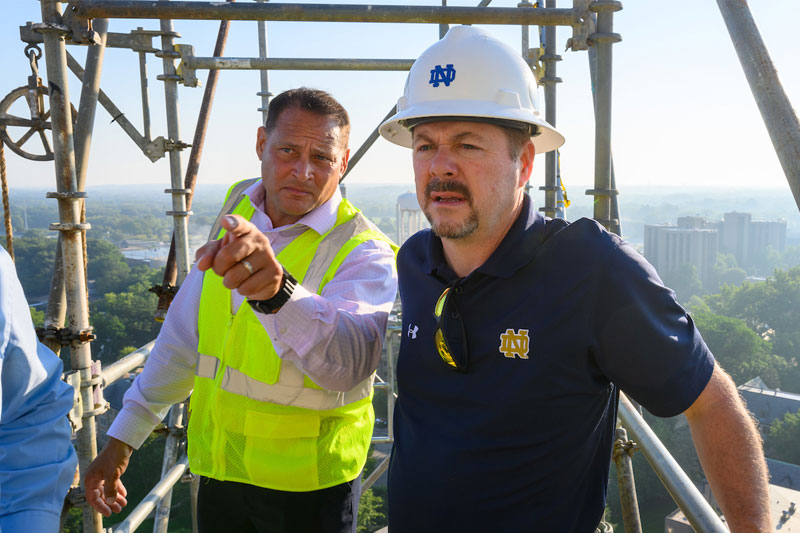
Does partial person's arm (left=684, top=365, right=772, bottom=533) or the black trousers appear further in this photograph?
the black trousers

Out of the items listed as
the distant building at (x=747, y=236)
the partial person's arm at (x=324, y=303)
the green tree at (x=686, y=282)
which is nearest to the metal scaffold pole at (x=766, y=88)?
the partial person's arm at (x=324, y=303)

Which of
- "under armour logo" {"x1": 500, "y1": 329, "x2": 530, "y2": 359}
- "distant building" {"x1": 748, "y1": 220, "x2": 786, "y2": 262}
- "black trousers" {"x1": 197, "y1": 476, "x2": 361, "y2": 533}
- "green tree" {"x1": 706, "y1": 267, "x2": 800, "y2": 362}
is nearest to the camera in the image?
"under armour logo" {"x1": 500, "y1": 329, "x2": 530, "y2": 359}

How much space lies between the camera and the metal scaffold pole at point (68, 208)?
301cm

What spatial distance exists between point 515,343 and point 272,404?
1.07m

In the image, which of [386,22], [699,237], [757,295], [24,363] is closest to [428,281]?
[24,363]

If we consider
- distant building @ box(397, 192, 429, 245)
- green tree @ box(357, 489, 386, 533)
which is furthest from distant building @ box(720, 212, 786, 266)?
green tree @ box(357, 489, 386, 533)

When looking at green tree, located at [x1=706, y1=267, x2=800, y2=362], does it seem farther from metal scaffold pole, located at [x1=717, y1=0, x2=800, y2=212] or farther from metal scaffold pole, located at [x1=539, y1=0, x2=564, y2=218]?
metal scaffold pole, located at [x1=717, y1=0, x2=800, y2=212]

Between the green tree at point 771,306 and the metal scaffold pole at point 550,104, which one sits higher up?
the metal scaffold pole at point 550,104

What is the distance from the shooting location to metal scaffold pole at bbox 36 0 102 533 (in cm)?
301

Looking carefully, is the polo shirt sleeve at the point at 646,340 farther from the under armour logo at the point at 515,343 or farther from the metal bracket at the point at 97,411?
the metal bracket at the point at 97,411

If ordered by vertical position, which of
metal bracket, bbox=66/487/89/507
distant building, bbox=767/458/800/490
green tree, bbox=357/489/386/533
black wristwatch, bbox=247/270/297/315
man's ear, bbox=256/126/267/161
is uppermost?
man's ear, bbox=256/126/267/161

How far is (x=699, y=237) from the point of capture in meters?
74.2

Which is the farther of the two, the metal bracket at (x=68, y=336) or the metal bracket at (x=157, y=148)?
the metal bracket at (x=157, y=148)

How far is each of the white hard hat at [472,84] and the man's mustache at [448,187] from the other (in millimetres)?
238
